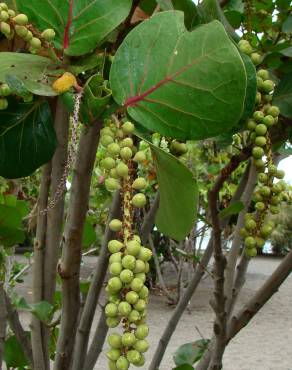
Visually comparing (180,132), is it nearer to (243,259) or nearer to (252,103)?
(252,103)

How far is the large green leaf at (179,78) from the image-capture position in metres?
0.44

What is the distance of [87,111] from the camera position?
0.50 m

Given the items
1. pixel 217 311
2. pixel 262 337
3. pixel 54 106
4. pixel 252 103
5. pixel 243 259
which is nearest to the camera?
pixel 252 103

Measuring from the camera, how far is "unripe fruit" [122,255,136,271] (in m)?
0.42

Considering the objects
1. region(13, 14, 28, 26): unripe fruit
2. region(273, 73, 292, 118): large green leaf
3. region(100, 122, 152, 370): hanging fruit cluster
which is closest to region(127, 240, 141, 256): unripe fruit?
region(100, 122, 152, 370): hanging fruit cluster

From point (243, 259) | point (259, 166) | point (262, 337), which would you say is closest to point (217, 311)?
point (243, 259)

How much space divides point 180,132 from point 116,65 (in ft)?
0.26

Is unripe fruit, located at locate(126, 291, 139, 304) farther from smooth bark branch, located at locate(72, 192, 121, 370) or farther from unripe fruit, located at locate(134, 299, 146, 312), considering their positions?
smooth bark branch, located at locate(72, 192, 121, 370)

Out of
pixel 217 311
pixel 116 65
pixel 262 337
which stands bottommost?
pixel 262 337

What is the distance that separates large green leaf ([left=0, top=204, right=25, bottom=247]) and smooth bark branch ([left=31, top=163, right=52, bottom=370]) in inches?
1.3

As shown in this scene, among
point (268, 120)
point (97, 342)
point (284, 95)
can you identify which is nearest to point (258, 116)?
point (268, 120)

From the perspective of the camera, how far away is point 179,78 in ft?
1.52

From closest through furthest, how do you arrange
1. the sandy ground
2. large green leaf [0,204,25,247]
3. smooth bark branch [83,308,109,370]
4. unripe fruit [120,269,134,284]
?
unripe fruit [120,269,134,284] < large green leaf [0,204,25,247] < smooth bark branch [83,308,109,370] < the sandy ground

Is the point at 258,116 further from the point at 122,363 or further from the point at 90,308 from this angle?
the point at 90,308
